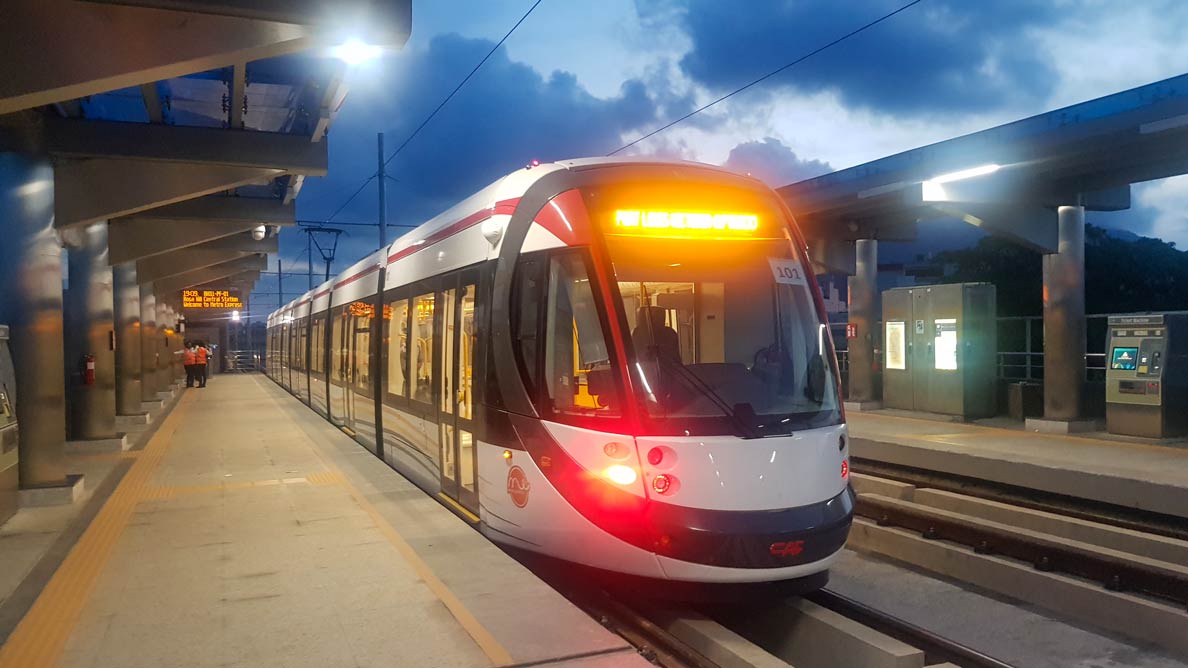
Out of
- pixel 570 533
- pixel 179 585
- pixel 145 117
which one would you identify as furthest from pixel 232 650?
pixel 145 117

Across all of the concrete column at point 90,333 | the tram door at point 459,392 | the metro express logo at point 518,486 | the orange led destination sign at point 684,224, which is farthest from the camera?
the concrete column at point 90,333

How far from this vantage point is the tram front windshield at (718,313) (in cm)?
561

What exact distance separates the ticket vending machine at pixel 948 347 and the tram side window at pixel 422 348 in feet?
33.2

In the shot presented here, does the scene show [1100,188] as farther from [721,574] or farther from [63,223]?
[63,223]

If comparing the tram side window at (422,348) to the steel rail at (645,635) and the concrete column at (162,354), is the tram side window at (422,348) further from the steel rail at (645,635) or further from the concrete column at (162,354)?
the concrete column at (162,354)

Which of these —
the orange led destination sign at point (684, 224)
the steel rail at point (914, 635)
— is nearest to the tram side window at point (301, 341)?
the orange led destination sign at point (684, 224)

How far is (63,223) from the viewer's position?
11.3 meters

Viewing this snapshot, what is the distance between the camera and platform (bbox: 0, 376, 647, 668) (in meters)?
4.88

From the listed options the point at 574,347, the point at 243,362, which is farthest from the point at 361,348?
the point at 243,362

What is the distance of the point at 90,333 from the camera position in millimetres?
14125

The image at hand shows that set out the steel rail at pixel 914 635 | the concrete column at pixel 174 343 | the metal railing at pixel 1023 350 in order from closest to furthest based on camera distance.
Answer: the steel rail at pixel 914 635, the metal railing at pixel 1023 350, the concrete column at pixel 174 343

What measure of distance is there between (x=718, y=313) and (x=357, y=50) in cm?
424

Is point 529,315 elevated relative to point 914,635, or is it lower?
elevated

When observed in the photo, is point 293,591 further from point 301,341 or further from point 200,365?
point 200,365
